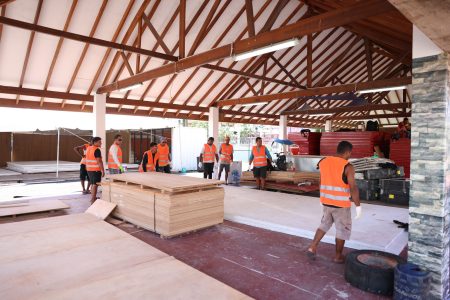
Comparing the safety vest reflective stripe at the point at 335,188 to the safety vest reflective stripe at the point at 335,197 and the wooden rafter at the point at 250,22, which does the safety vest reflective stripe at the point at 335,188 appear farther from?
the wooden rafter at the point at 250,22

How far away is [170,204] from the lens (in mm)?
5332

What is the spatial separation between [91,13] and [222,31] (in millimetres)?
5156

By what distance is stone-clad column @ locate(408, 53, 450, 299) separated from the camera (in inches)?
133

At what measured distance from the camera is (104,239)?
4.54 meters

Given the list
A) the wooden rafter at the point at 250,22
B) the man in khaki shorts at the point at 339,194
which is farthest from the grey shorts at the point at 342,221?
the wooden rafter at the point at 250,22

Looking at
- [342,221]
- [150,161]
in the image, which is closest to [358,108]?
[150,161]

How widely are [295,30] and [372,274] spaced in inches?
202

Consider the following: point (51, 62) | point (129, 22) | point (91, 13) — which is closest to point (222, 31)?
point (129, 22)

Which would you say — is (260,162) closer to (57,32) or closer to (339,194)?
(339,194)

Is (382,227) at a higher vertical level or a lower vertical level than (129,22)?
lower

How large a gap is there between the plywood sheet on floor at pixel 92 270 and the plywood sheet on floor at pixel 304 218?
2741mm

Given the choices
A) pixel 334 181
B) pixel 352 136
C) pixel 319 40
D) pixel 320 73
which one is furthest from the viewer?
pixel 320 73

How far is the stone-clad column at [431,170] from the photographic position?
338cm

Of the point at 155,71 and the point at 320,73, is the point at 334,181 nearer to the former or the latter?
the point at 155,71
